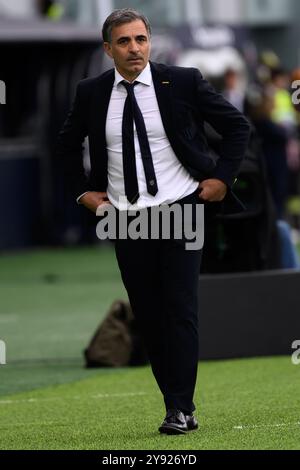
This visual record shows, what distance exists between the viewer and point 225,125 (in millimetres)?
7270

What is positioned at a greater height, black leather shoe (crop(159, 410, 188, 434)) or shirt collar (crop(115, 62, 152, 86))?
shirt collar (crop(115, 62, 152, 86))

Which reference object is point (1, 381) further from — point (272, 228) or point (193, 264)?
point (193, 264)

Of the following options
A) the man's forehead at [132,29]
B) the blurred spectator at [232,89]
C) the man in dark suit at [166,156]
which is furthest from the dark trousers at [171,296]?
the blurred spectator at [232,89]

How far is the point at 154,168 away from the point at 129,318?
400 cm

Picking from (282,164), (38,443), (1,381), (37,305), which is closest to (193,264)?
(38,443)

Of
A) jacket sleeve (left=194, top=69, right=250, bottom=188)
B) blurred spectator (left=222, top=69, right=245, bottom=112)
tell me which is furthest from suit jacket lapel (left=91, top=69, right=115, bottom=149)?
blurred spectator (left=222, top=69, right=245, bottom=112)

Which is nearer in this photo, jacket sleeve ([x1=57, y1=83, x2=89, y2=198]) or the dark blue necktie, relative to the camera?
the dark blue necktie

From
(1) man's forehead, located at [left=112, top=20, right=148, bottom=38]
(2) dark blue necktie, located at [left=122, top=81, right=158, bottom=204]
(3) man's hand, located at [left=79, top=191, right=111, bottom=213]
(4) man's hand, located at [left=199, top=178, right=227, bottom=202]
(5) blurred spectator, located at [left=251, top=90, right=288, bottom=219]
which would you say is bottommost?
(5) blurred spectator, located at [left=251, top=90, right=288, bottom=219]

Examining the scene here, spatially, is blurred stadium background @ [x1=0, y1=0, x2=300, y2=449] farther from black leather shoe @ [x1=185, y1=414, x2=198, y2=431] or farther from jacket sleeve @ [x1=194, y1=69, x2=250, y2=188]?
jacket sleeve @ [x1=194, y1=69, x2=250, y2=188]

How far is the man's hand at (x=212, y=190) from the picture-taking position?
7.22 m

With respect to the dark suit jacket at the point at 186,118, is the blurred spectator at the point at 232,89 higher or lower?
lower

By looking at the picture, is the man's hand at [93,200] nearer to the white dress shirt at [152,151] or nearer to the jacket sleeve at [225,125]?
the white dress shirt at [152,151]

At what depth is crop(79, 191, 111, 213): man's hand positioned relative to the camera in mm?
7363

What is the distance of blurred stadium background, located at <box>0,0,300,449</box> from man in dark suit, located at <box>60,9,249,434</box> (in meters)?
0.38
